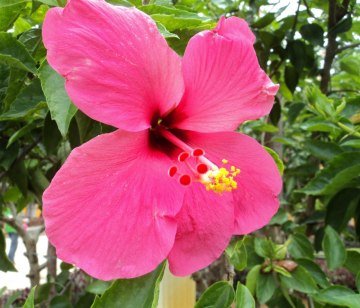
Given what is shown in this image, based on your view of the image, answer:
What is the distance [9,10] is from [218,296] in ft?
1.85

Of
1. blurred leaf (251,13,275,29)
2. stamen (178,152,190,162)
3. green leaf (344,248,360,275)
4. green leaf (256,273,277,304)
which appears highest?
stamen (178,152,190,162)

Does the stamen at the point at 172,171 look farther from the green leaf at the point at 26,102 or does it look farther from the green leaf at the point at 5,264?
the green leaf at the point at 5,264

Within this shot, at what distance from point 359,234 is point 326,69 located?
0.60m

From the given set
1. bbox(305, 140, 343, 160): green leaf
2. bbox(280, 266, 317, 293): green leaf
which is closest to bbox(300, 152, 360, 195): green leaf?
bbox(305, 140, 343, 160): green leaf

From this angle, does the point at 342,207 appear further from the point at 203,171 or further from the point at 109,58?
the point at 109,58

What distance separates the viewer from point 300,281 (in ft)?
3.47

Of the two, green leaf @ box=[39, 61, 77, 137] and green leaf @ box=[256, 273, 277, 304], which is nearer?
green leaf @ box=[39, 61, 77, 137]

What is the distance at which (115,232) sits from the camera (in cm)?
55

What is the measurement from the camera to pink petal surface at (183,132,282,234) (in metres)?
0.66

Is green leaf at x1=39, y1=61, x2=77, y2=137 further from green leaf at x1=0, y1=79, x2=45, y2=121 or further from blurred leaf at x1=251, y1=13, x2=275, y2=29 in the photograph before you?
blurred leaf at x1=251, y1=13, x2=275, y2=29

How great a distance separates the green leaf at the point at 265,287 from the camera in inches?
42.2

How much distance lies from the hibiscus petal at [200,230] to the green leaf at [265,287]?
0.48 meters

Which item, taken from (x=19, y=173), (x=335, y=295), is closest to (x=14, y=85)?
(x=19, y=173)

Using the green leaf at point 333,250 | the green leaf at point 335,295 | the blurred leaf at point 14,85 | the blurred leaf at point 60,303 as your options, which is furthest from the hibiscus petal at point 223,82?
the blurred leaf at point 60,303
